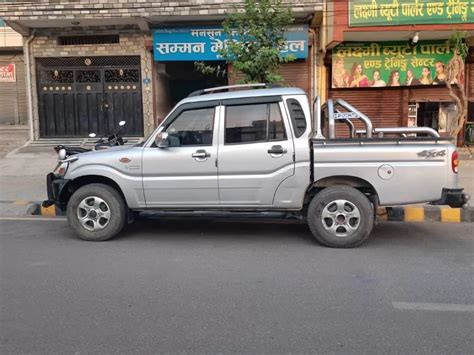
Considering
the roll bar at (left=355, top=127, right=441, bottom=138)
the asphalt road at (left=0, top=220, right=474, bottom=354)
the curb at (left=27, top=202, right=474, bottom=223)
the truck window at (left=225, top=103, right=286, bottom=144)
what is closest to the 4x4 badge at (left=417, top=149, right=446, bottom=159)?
the roll bar at (left=355, top=127, right=441, bottom=138)

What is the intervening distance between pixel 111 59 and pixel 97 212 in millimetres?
8555

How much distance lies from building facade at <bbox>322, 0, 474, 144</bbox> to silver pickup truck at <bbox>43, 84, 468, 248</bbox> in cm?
612

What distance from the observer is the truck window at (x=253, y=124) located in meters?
6.00

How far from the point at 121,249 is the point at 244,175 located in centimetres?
178

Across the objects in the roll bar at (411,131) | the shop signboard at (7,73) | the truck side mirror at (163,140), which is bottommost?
the truck side mirror at (163,140)

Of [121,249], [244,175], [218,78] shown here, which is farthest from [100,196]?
[218,78]

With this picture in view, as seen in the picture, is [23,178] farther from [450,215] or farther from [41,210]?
[450,215]

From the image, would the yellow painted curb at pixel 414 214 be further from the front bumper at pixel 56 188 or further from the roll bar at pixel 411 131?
the front bumper at pixel 56 188

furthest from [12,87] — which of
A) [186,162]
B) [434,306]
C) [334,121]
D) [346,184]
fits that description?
[434,306]

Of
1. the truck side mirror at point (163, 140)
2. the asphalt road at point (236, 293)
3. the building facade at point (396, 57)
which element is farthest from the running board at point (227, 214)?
the building facade at point (396, 57)

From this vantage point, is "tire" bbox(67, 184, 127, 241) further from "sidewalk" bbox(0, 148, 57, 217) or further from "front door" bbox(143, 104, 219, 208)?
"sidewalk" bbox(0, 148, 57, 217)

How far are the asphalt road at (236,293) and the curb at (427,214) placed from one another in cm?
78

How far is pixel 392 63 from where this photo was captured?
43.0ft

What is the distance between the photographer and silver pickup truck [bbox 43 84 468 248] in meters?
5.77
